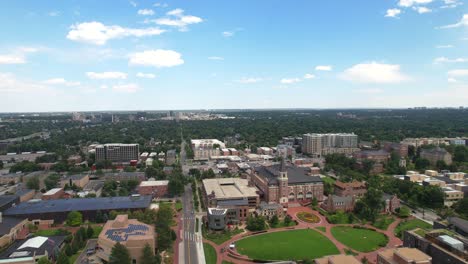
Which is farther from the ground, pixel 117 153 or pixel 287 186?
pixel 117 153

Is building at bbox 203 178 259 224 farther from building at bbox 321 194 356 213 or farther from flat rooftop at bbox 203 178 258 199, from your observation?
building at bbox 321 194 356 213

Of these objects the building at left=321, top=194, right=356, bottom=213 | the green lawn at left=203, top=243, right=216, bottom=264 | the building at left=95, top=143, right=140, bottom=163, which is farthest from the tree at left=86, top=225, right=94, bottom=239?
the building at left=95, top=143, right=140, bottom=163

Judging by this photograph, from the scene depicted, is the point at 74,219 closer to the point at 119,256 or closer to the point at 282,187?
the point at 119,256

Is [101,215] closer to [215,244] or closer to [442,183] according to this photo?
Answer: [215,244]

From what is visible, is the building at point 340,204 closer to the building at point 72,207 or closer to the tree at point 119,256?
the building at point 72,207

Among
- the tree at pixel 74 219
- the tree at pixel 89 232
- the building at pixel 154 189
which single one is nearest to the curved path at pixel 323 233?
the tree at pixel 89 232

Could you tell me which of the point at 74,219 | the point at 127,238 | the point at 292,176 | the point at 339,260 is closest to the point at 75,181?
the point at 74,219
